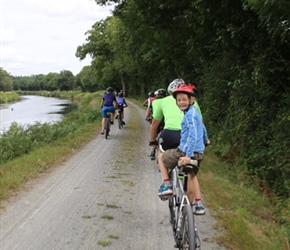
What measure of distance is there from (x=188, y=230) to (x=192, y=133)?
3.35 ft

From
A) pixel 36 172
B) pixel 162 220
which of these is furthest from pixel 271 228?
pixel 36 172

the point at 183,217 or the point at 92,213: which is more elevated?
the point at 183,217

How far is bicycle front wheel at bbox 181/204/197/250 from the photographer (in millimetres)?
3717

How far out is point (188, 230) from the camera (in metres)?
3.81

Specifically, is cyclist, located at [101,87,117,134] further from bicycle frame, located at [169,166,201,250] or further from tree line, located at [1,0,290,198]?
bicycle frame, located at [169,166,201,250]

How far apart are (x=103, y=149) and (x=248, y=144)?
518 centimetres

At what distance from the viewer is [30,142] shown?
46.4ft

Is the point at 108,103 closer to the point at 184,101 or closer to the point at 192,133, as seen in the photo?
the point at 184,101

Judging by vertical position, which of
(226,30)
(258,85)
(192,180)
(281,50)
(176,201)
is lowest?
(176,201)

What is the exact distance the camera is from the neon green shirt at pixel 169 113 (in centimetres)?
517

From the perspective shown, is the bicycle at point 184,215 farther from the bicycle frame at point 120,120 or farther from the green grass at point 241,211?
the bicycle frame at point 120,120

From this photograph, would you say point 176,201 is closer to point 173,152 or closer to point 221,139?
point 173,152

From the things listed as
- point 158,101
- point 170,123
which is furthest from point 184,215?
point 158,101

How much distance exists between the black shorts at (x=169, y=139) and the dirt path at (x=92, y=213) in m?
1.29
